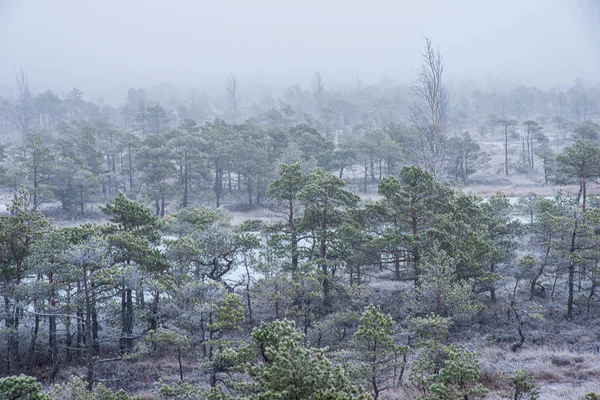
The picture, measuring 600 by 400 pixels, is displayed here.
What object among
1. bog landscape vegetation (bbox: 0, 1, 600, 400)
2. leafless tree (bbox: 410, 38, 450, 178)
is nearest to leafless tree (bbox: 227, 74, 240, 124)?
leafless tree (bbox: 410, 38, 450, 178)

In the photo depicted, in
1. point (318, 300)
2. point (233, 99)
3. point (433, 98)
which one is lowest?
point (318, 300)

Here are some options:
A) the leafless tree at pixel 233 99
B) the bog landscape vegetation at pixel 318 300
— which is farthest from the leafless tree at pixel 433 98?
the leafless tree at pixel 233 99

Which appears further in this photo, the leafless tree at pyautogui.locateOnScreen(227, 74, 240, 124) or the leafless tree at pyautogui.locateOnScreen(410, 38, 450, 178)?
the leafless tree at pyautogui.locateOnScreen(227, 74, 240, 124)

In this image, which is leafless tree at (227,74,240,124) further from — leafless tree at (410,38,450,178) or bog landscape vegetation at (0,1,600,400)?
bog landscape vegetation at (0,1,600,400)

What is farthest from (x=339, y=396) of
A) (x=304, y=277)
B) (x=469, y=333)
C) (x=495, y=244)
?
(x=495, y=244)

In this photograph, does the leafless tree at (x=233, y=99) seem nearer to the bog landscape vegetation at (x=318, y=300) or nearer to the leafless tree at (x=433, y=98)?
the leafless tree at (x=433, y=98)

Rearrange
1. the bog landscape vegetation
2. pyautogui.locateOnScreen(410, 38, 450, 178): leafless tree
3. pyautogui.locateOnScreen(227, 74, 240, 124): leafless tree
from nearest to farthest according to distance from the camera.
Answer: the bog landscape vegetation < pyautogui.locateOnScreen(410, 38, 450, 178): leafless tree < pyautogui.locateOnScreen(227, 74, 240, 124): leafless tree

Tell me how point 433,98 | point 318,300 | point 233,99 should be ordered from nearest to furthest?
point 318,300
point 433,98
point 233,99

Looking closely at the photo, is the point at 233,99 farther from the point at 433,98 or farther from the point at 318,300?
the point at 318,300

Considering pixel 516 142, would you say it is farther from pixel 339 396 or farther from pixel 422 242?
pixel 339 396

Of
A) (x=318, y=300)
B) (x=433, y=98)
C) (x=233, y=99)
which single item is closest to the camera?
(x=318, y=300)

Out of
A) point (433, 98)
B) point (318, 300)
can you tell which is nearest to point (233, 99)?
point (433, 98)
